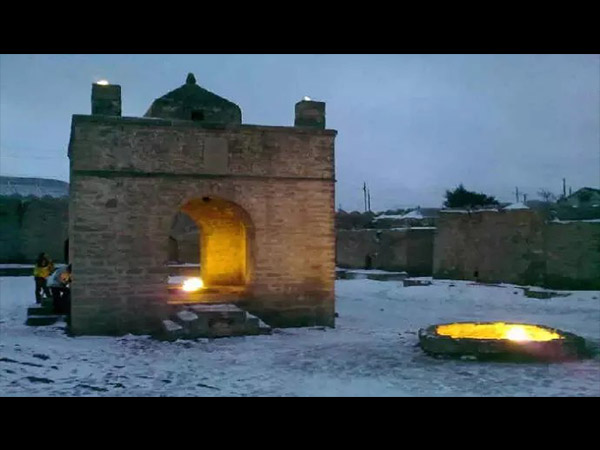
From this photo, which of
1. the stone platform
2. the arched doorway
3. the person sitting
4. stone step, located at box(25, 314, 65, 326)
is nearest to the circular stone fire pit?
the stone platform

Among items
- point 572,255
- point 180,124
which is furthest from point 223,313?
point 572,255

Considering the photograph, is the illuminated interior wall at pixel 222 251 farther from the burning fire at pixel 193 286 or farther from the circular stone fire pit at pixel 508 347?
the circular stone fire pit at pixel 508 347

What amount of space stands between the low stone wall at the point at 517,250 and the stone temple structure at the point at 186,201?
10.4 meters

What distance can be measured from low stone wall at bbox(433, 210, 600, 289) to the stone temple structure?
1040 cm

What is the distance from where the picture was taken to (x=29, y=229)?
2891 cm

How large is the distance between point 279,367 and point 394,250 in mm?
19598

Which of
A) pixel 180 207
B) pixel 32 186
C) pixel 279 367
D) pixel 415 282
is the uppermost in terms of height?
pixel 32 186

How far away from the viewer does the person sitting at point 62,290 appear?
14023mm

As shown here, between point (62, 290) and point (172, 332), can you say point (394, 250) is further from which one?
point (172, 332)

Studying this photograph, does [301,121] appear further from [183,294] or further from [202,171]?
[183,294]

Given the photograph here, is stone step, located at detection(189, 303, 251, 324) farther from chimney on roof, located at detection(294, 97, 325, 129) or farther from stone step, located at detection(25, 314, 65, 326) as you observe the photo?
chimney on roof, located at detection(294, 97, 325, 129)

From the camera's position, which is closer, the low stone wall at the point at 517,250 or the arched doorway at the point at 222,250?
the arched doorway at the point at 222,250

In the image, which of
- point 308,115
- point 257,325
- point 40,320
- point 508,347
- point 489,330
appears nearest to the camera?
point 508,347

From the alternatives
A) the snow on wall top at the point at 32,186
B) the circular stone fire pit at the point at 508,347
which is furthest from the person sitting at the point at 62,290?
the snow on wall top at the point at 32,186
